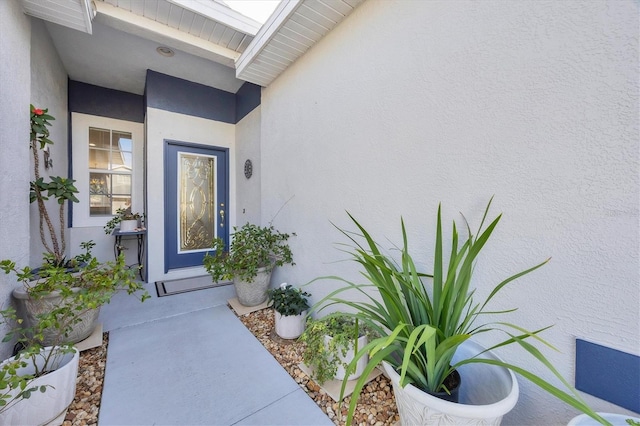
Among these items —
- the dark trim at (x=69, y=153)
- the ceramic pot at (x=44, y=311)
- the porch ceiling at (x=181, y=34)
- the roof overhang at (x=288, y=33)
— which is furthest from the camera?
the dark trim at (x=69, y=153)

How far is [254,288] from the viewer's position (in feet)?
8.68

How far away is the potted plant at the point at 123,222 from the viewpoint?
11.8 ft

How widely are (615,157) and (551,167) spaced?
164 millimetres

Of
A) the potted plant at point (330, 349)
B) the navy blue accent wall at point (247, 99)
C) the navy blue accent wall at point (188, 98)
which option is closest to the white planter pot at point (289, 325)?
the potted plant at point (330, 349)

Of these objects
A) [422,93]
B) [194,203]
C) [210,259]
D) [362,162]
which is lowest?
[210,259]

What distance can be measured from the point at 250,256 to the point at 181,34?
2368 mm

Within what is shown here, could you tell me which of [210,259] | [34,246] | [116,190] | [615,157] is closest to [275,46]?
[210,259]

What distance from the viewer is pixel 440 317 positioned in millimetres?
1063

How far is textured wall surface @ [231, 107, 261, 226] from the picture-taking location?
3.42m

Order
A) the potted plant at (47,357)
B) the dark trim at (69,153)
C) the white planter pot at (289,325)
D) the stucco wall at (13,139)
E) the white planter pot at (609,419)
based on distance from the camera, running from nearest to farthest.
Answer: the white planter pot at (609,419)
the potted plant at (47,357)
the stucco wall at (13,139)
the white planter pot at (289,325)
the dark trim at (69,153)

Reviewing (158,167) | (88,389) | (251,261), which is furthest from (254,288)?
(158,167)

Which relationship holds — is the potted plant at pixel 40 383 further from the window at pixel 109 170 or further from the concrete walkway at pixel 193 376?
the window at pixel 109 170

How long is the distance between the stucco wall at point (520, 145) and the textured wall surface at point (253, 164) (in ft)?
6.22

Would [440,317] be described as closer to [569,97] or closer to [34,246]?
[569,97]
